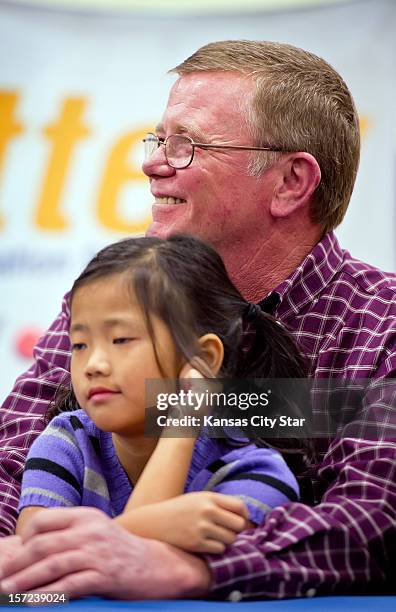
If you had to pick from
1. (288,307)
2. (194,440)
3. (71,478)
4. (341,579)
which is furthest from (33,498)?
(288,307)

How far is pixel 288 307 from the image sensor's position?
2.28 metres

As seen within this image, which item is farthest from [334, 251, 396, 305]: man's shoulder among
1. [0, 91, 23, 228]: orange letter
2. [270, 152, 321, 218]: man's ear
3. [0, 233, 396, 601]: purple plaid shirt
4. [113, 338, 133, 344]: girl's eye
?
[0, 91, 23, 228]: orange letter

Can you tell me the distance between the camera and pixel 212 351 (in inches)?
70.1

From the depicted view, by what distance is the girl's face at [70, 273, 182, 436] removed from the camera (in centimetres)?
170

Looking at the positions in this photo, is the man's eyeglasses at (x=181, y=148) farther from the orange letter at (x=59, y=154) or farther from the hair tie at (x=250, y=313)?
the orange letter at (x=59, y=154)

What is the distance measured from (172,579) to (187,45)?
3102mm

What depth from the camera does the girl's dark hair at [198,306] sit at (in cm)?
175

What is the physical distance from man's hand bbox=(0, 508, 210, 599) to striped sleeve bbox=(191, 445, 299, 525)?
13cm

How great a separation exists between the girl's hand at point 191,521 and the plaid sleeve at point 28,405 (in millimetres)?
478

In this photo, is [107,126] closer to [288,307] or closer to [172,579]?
[288,307]

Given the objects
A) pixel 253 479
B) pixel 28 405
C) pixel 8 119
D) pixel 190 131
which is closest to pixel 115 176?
pixel 8 119

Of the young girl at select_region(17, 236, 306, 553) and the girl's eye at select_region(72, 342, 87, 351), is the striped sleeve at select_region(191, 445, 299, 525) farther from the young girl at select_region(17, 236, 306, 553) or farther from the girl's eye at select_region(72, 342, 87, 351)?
the girl's eye at select_region(72, 342, 87, 351)

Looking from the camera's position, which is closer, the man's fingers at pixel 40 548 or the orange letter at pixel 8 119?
the man's fingers at pixel 40 548

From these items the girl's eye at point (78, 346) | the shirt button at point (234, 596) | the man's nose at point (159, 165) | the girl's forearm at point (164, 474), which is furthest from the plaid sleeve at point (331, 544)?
the man's nose at point (159, 165)
